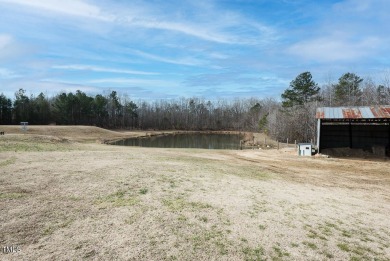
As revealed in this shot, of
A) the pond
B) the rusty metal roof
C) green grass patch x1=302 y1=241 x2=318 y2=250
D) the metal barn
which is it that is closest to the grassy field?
green grass patch x1=302 y1=241 x2=318 y2=250

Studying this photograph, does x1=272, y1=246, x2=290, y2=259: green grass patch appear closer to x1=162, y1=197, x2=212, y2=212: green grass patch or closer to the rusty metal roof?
x1=162, y1=197, x2=212, y2=212: green grass patch

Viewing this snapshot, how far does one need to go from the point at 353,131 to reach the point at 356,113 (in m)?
4.26

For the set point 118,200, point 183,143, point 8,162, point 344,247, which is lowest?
point 183,143

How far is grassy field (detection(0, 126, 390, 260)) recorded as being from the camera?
17.3 ft

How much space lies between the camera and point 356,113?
2286cm

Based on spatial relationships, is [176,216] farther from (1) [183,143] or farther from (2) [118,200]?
(1) [183,143]

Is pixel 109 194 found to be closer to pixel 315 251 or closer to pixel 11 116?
pixel 315 251

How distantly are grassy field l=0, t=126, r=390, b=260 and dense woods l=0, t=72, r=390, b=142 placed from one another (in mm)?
40362

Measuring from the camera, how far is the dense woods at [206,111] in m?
50.1

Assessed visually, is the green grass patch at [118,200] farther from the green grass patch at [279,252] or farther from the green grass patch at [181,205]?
the green grass patch at [279,252]

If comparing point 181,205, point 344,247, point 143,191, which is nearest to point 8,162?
point 143,191

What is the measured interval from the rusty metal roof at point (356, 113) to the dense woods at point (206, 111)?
2289cm

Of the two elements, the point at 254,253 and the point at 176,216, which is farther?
the point at 176,216

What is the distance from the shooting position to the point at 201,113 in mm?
111875
